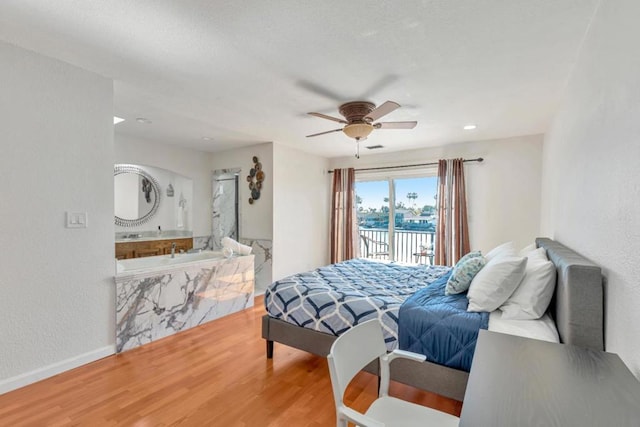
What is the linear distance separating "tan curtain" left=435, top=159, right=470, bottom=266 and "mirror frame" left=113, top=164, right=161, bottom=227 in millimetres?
4675

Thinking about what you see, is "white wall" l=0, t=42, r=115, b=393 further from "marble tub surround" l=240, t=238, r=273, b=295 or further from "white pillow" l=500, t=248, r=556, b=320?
"white pillow" l=500, t=248, r=556, b=320

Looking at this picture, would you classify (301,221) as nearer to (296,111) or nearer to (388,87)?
(296,111)

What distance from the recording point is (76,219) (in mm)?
2484

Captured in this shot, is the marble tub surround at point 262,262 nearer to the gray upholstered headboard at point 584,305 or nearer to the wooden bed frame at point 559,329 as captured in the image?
the wooden bed frame at point 559,329

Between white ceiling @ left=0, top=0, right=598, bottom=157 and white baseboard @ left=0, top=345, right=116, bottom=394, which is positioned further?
white baseboard @ left=0, top=345, right=116, bottom=394

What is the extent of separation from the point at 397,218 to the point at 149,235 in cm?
427

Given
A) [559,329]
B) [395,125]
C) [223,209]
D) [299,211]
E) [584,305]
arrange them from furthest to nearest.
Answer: [223,209], [299,211], [395,125], [559,329], [584,305]

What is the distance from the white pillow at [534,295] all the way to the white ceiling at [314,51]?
1462 millimetres

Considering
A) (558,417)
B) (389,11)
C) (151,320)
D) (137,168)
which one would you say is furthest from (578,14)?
(137,168)

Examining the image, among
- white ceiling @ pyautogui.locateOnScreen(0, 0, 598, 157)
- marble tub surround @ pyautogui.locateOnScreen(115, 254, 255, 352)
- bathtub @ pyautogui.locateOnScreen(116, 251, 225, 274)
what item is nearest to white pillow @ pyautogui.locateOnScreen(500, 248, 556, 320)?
white ceiling @ pyautogui.locateOnScreen(0, 0, 598, 157)

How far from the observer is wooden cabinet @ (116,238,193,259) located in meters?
4.56

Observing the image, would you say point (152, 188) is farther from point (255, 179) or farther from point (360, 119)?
point (360, 119)

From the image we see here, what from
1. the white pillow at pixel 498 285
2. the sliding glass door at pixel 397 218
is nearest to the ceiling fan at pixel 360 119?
the white pillow at pixel 498 285

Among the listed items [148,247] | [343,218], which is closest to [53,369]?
[148,247]
